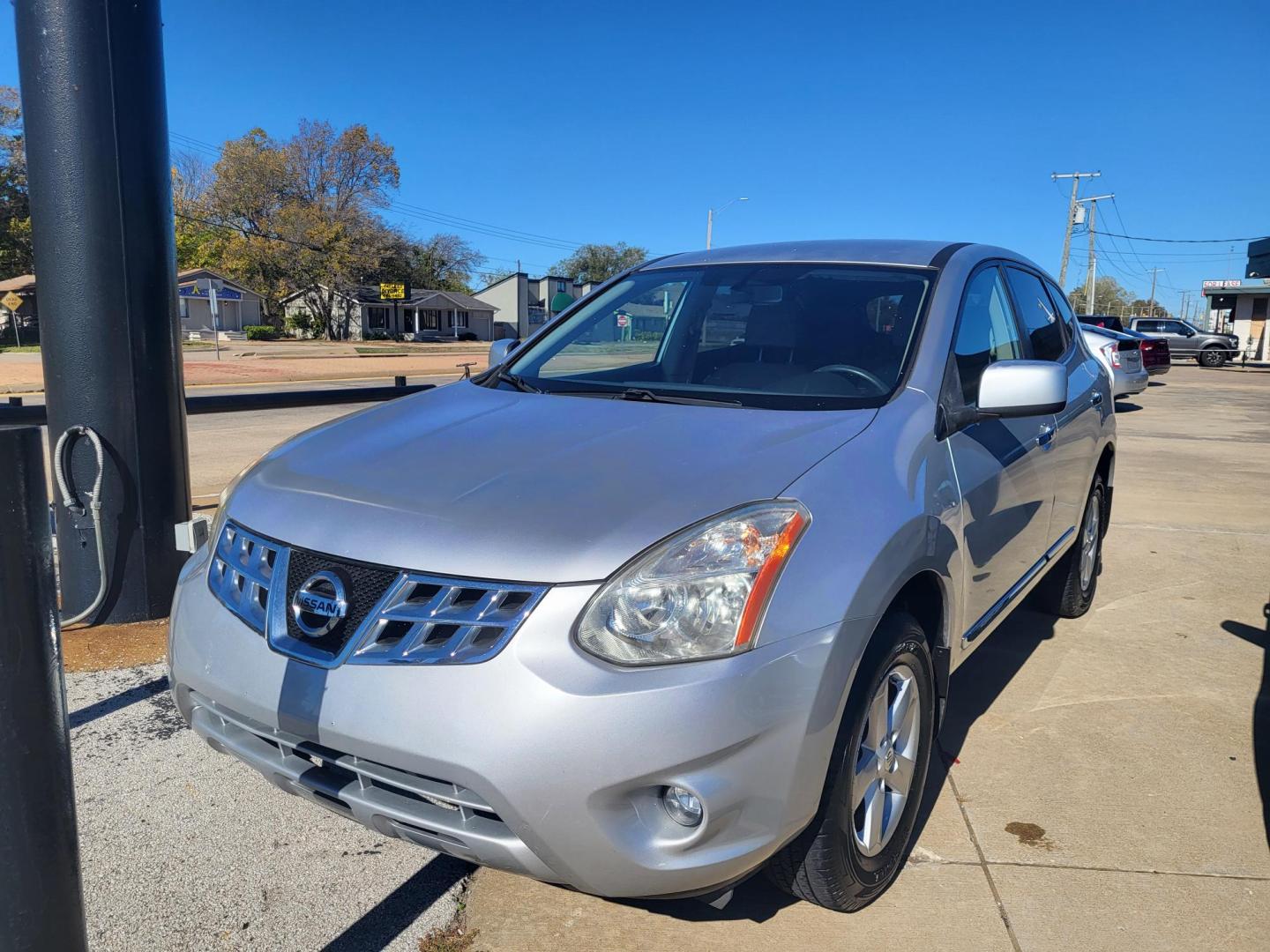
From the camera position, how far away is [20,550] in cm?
147

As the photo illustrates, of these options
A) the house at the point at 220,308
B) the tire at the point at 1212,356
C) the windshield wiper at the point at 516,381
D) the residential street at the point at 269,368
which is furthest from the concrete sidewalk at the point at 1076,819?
the house at the point at 220,308

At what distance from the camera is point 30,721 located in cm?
152

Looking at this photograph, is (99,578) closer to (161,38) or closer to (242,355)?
(161,38)

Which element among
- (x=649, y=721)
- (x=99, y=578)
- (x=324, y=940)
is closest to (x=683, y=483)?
(x=649, y=721)

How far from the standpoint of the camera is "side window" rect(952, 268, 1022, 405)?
3199 mm

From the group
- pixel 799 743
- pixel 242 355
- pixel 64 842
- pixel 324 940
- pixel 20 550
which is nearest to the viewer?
pixel 20 550

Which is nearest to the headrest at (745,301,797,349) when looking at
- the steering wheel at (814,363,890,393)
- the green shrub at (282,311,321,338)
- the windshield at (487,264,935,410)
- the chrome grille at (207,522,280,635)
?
the windshield at (487,264,935,410)

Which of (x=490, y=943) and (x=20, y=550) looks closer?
(x=20, y=550)

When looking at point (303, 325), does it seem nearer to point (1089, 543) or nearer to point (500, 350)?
point (500, 350)

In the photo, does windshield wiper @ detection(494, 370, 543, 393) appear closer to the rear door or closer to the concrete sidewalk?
the concrete sidewalk

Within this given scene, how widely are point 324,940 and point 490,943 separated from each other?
41 cm

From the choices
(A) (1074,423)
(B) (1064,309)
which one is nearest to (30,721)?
(A) (1074,423)

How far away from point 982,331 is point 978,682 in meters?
1.54

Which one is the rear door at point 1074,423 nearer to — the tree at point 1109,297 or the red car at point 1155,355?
the red car at point 1155,355
